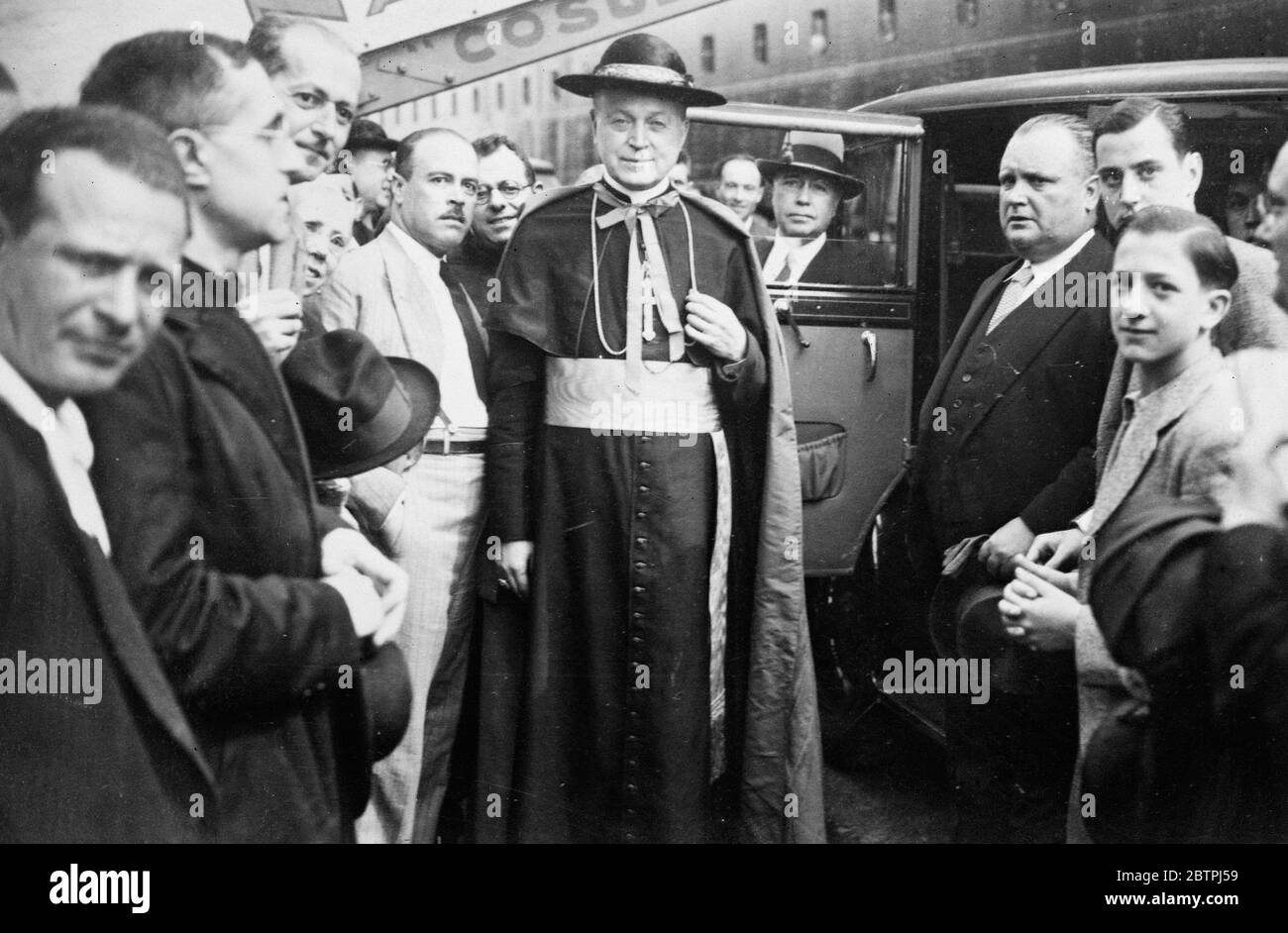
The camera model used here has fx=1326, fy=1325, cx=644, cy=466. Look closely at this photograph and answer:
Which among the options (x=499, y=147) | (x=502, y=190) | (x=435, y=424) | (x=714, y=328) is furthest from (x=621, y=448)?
(x=499, y=147)

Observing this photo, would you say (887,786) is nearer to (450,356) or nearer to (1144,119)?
(450,356)

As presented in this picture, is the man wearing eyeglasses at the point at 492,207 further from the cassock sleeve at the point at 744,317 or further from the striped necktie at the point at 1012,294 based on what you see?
the striped necktie at the point at 1012,294

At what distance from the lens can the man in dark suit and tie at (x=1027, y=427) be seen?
376 cm

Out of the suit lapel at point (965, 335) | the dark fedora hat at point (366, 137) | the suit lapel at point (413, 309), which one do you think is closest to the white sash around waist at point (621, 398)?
the suit lapel at point (413, 309)

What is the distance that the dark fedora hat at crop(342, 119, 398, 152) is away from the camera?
12.3 feet

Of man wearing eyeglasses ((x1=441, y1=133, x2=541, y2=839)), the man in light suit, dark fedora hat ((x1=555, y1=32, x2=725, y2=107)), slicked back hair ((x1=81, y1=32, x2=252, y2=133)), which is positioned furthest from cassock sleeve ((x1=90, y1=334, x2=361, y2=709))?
dark fedora hat ((x1=555, y1=32, x2=725, y2=107))

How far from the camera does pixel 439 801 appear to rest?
3863 millimetres

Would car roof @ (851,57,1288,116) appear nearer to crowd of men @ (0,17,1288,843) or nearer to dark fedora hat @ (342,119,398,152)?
crowd of men @ (0,17,1288,843)

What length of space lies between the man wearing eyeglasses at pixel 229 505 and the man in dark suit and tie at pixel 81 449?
57 millimetres

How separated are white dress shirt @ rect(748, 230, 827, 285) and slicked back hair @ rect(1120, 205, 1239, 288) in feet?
2.90

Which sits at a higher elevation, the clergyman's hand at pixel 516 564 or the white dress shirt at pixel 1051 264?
the white dress shirt at pixel 1051 264

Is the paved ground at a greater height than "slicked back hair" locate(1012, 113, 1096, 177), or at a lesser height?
lesser

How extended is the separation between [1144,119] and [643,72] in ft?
4.68
